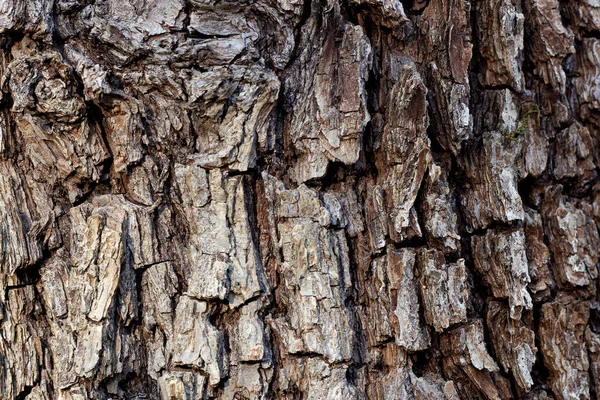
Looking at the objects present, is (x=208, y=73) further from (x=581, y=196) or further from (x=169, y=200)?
(x=581, y=196)

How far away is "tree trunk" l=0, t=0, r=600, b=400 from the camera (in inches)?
63.8

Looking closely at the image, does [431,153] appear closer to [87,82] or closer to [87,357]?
[87,82]

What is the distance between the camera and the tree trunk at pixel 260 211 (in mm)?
1620

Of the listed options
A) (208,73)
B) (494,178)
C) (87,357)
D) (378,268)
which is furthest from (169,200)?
(494,178)

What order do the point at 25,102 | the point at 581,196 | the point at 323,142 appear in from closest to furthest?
the point at 25,102, the point at 323,142, the point at 581,196

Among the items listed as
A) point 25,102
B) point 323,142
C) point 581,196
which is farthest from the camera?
point 581,196

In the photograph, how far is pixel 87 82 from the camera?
1.60 metres

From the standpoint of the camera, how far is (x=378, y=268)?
1697mm

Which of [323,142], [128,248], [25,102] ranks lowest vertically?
[128,248]

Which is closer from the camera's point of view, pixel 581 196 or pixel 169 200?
pixel 169 200

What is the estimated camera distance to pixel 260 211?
1.71 m

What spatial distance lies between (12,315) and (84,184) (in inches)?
16.9

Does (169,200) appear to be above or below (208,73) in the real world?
below

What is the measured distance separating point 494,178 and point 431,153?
0.73 ft
